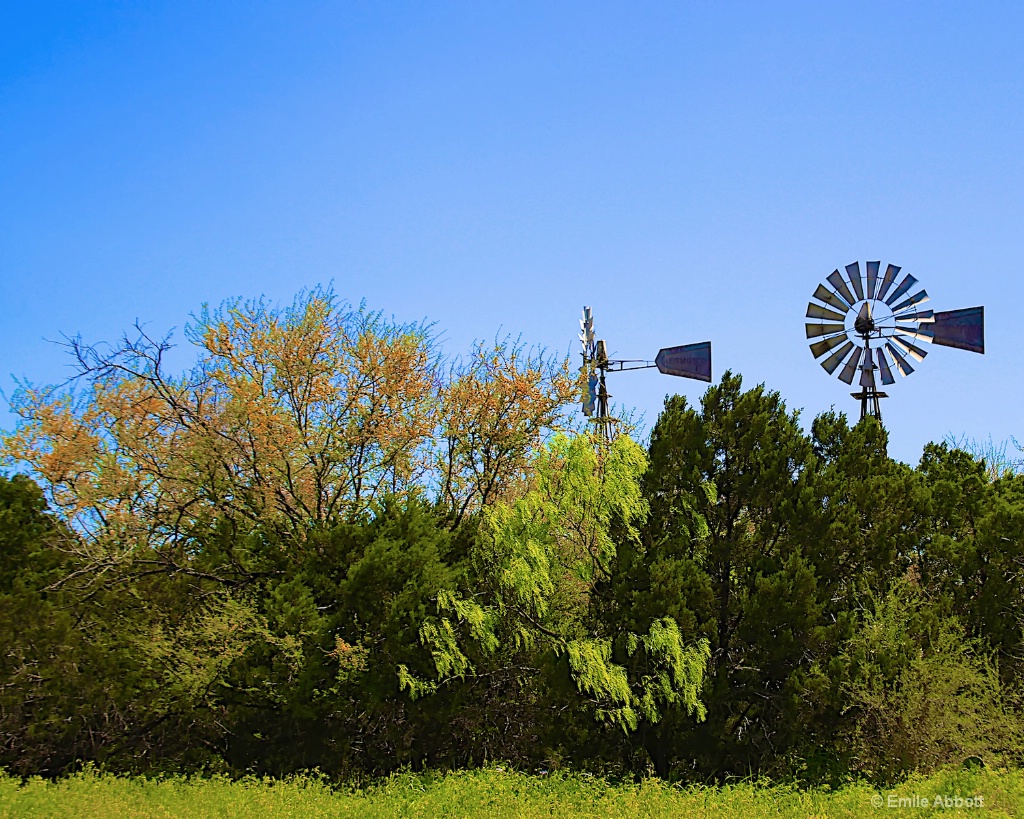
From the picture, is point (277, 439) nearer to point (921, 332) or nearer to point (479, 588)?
point (479, 588)

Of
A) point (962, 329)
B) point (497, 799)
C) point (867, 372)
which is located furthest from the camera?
point (867, 372)

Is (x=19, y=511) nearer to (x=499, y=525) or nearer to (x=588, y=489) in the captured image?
(x=499, y=525)

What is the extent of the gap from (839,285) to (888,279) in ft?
3.79

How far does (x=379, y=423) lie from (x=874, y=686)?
10905 mm

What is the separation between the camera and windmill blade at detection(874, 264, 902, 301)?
975 inches

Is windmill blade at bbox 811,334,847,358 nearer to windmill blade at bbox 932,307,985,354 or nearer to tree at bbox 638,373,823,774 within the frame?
windmill blade at bbox 932,307,985,354

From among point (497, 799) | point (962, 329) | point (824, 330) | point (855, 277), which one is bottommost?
point (497, 799)

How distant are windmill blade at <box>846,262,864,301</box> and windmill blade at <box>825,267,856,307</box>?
6.9 inches

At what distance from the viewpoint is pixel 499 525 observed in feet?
64.1

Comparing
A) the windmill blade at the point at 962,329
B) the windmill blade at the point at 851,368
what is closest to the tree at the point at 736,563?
the windmill blade at the point at 851,368

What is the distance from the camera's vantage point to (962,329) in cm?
2402

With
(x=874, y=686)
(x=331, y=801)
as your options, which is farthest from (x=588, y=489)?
(x=331, y=801)

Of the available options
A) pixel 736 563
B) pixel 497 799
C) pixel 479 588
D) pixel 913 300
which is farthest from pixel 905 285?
pixel 497 799

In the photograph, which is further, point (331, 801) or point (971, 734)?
point (971, 734)
